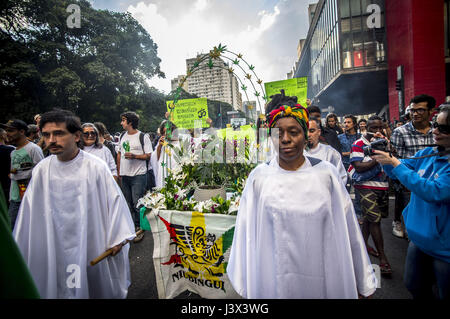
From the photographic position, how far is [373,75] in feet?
49.9

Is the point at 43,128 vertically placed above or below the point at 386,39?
below

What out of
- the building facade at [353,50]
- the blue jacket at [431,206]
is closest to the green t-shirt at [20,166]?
the blue jacket at [431,206]

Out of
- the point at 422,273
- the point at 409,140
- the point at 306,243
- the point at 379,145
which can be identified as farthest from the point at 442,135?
the point at 409,140

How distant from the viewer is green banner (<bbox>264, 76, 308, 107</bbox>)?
3615 millimetres

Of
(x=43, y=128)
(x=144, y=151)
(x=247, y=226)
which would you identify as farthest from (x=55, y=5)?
(x=247, y=226)

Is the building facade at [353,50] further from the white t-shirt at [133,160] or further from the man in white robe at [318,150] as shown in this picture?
the white t-shirt at [133,160]

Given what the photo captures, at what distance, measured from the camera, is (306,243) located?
5.31 ft

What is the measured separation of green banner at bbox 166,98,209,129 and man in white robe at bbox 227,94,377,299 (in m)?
1.86

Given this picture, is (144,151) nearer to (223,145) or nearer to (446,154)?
(223,145)

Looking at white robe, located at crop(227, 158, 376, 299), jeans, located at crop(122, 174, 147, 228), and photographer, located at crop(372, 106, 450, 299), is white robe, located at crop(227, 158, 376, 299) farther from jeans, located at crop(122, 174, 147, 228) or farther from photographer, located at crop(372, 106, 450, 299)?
jeans, located at crop(122, 174, 147, 228)

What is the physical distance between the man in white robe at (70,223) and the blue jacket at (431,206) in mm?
2416

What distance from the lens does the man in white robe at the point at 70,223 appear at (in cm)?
205

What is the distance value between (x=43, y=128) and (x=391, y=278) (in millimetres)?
4222
